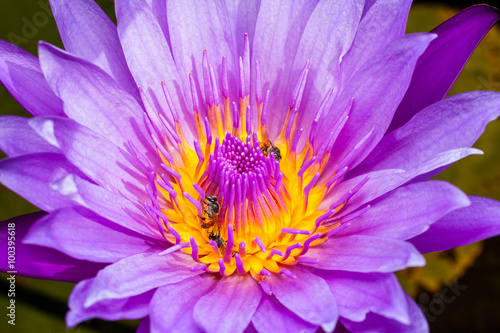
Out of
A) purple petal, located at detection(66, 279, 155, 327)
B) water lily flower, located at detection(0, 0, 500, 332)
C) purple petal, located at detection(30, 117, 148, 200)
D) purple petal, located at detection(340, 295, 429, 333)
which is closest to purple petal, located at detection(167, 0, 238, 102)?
water lily flower, located at detection(0, 0, 500, 332)

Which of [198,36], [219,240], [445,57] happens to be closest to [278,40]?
[198,36]

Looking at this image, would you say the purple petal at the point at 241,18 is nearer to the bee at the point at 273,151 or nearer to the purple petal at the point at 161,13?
the purple petal at the point at 161,13

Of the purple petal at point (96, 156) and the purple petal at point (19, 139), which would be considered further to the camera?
the purple petal at point (19, 139)

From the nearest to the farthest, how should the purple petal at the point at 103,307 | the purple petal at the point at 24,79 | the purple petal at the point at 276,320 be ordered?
the purple petal at the point at 103,307 → the purple petal at the point at 276,320 → the purple petal at the point at 24,79

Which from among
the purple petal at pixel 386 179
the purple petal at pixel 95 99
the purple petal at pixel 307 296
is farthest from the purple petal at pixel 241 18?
the purple petal at pixel 307 296

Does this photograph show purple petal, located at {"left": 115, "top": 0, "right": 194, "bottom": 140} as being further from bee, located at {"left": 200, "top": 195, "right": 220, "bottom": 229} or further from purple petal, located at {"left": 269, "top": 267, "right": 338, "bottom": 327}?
purple petal, located at {"left": 269, "top": 267, "right": 338, "bottom": 327}

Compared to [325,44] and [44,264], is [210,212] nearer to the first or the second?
[44,264]
